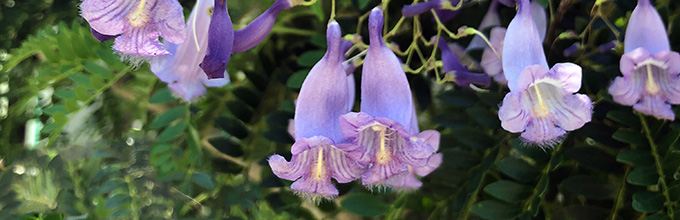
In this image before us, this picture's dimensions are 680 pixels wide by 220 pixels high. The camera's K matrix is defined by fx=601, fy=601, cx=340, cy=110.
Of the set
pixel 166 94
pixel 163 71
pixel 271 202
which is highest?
pixel 163 71

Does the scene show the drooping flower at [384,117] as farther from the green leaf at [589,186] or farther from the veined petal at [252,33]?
the green leaf at [589,186]

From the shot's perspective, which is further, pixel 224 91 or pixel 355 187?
pixel 224 91

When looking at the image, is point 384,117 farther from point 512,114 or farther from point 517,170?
point 517,170

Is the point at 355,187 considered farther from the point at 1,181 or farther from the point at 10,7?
the point at 10,7

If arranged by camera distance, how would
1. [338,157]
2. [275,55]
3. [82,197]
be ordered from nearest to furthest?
[338,157] → [82,197] → [275,55]

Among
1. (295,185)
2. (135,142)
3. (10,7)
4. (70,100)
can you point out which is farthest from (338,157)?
(10,7)

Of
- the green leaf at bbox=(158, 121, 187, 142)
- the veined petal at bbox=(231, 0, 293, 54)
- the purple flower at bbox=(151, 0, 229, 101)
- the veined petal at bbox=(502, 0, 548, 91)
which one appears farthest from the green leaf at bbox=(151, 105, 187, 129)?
the veined petal at bbox=(502, 0, 548, 91)

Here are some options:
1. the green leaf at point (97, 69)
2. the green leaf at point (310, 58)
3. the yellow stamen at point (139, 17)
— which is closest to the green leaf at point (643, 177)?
the green leaf at point (310, 58)
